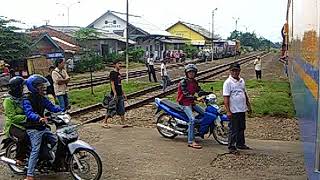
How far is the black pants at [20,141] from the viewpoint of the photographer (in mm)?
6715

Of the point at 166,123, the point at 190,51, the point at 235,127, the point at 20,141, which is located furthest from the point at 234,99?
the point at 190,51

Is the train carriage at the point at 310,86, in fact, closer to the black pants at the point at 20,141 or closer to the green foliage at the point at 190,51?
the black pants at the point at 20,141

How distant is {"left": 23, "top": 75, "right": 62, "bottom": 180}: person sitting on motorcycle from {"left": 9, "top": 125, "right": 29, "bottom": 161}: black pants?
0.15m

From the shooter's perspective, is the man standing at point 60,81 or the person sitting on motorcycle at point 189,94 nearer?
the person sitting on motorcycle at point 189,94

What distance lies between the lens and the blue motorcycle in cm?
948

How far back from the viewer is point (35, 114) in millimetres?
6480

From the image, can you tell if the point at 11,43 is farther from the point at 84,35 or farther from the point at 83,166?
the point at 83,166

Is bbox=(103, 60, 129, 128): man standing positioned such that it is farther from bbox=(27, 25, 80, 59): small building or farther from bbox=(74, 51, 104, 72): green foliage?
bbox=(27, 25, 80, 59): small building

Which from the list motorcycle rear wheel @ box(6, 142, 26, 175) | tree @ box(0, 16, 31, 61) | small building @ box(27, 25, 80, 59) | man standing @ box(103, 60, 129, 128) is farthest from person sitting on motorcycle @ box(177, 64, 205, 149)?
small building @ box(27, 25, 80, 59)

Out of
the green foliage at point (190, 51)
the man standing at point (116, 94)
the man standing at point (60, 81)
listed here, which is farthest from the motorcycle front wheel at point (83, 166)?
the green foliage at point (190, 51)

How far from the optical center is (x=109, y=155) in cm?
874

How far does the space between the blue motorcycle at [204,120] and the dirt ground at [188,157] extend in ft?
0.74

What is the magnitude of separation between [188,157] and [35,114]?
3099mm

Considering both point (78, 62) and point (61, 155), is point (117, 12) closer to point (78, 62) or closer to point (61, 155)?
point (78, 62)
